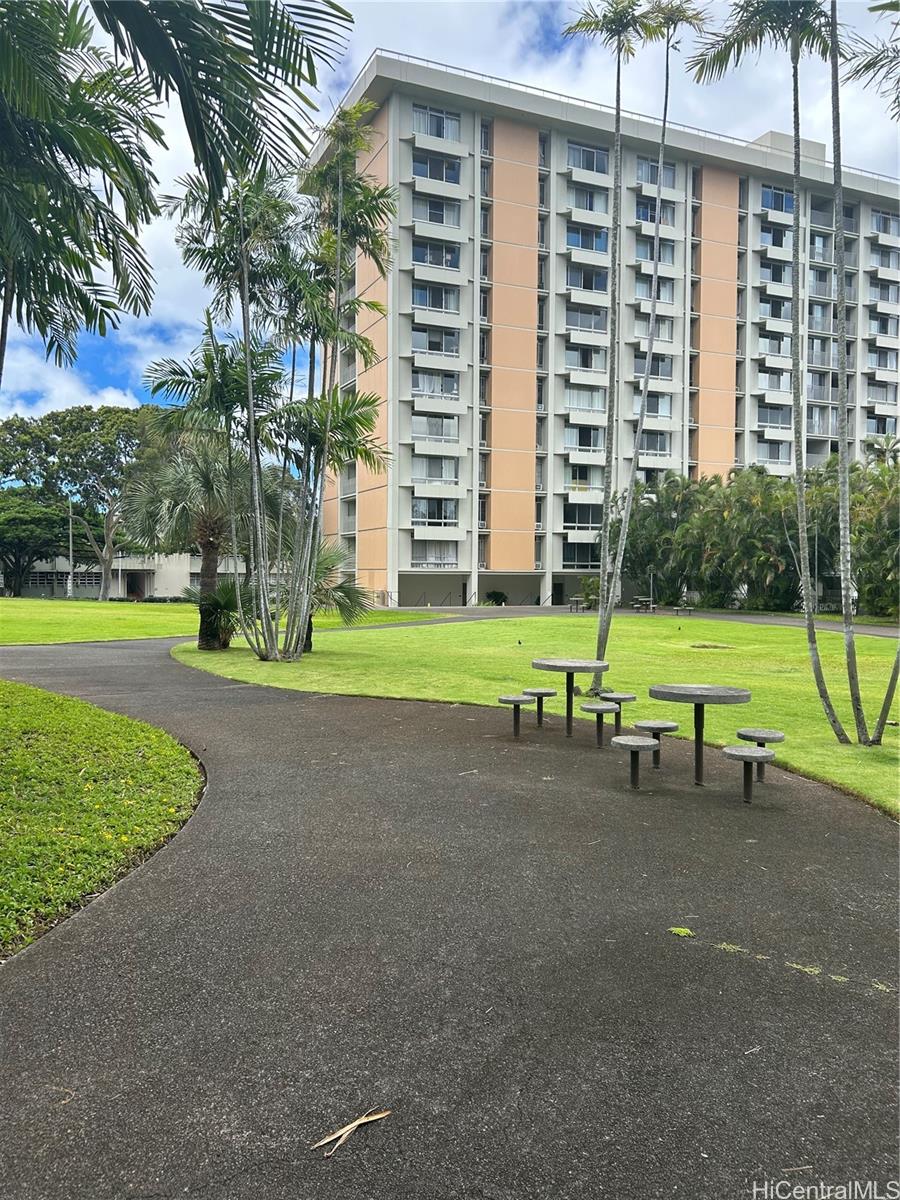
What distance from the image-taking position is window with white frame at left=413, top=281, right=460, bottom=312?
48.2 m

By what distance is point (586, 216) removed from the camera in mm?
50938

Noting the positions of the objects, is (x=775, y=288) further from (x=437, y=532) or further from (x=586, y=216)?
(x=437, y=532)

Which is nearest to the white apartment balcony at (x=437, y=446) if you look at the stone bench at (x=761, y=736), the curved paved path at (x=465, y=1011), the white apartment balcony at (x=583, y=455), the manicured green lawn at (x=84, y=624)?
the white apartment balcony at (x=583, y=455)

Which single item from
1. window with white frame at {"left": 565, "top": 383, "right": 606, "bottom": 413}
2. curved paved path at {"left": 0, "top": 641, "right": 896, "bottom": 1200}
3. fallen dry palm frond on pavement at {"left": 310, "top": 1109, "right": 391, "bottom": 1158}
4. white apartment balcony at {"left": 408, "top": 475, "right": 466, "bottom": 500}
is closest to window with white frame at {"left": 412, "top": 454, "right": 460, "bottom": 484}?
white apartment balcony at {"left": 408, "top": 475, "right": 466, "bottom": 500}

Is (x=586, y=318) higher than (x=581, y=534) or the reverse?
higher

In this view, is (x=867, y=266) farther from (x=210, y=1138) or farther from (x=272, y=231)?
(x=210, y=1138)

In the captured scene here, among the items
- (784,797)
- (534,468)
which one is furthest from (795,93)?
(534,468)

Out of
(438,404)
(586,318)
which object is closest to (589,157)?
(586,318)

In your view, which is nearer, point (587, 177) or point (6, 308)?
point (6, 308)

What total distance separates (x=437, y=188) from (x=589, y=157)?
12623 mm

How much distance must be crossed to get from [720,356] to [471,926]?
193 feet

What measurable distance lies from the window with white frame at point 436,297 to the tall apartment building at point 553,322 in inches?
4.9

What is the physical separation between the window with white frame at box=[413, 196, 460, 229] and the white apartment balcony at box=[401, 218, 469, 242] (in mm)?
410

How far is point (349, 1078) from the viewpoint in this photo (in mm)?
2715
